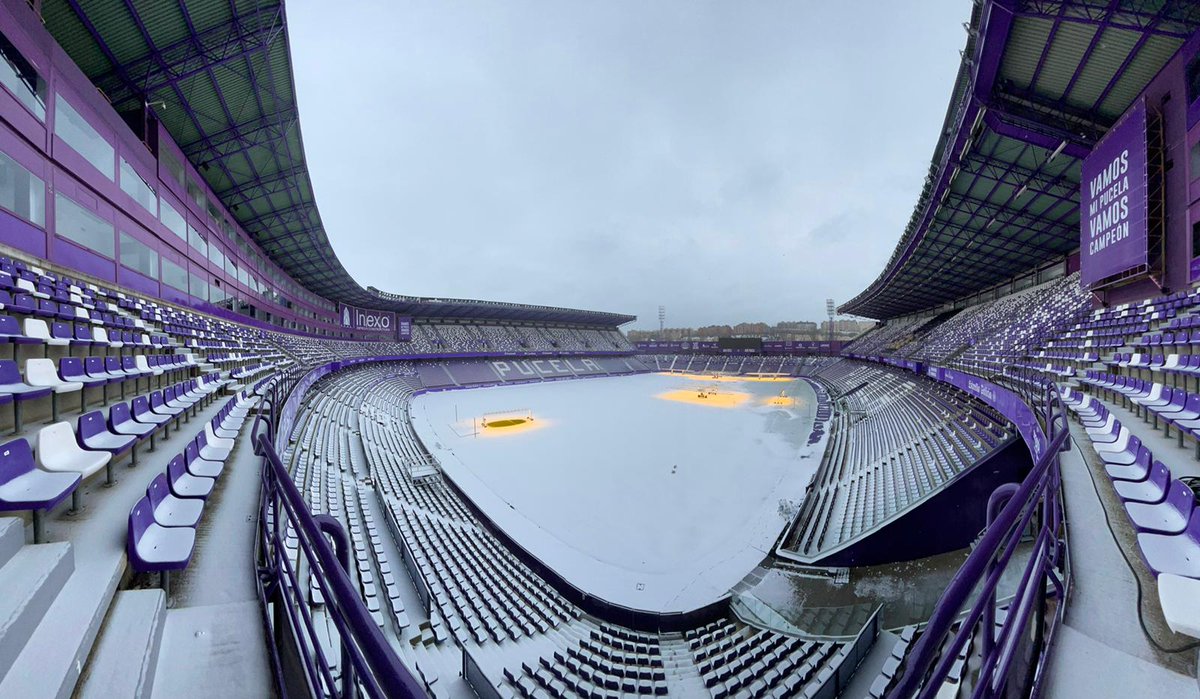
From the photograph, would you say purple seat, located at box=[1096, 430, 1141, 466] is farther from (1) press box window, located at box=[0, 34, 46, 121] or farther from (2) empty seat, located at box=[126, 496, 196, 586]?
(1) press box window, located at box=[0, 34, 46, 121]

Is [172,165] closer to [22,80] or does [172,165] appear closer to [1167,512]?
[22,80]

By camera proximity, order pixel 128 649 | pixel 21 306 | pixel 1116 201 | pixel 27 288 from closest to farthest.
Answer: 1. pixel 128 649
2. pixel 21 306
3. pixel 27 288
4. pixel 1116 201

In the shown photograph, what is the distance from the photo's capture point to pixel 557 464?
59.0 feet

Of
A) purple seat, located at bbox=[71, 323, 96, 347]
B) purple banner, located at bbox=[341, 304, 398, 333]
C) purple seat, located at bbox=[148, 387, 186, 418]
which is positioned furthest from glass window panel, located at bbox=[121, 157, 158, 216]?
purple banner, located at bbox=[341, 304, 398, 333]

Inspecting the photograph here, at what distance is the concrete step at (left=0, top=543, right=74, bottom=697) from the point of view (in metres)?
1.72

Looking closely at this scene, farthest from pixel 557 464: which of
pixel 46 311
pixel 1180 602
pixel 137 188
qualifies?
pixel 137 188

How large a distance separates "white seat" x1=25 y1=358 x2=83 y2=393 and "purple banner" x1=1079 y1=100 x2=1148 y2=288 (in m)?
23.6

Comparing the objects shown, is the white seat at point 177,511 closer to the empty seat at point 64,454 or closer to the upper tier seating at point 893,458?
the empty seat at point 64,454

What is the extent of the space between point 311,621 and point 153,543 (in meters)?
1.44

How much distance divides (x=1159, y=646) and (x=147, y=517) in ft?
20.1

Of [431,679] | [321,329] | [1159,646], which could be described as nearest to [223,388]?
[431,679]

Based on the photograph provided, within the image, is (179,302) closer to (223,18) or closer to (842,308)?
(223,18)

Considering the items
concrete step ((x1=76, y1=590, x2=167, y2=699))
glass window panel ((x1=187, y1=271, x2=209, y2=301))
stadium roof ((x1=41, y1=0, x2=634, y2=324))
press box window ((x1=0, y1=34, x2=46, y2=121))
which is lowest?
concrete step ((x1=76, y1=590, x2=167, y2=699))

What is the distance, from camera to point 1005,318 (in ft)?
83.7
